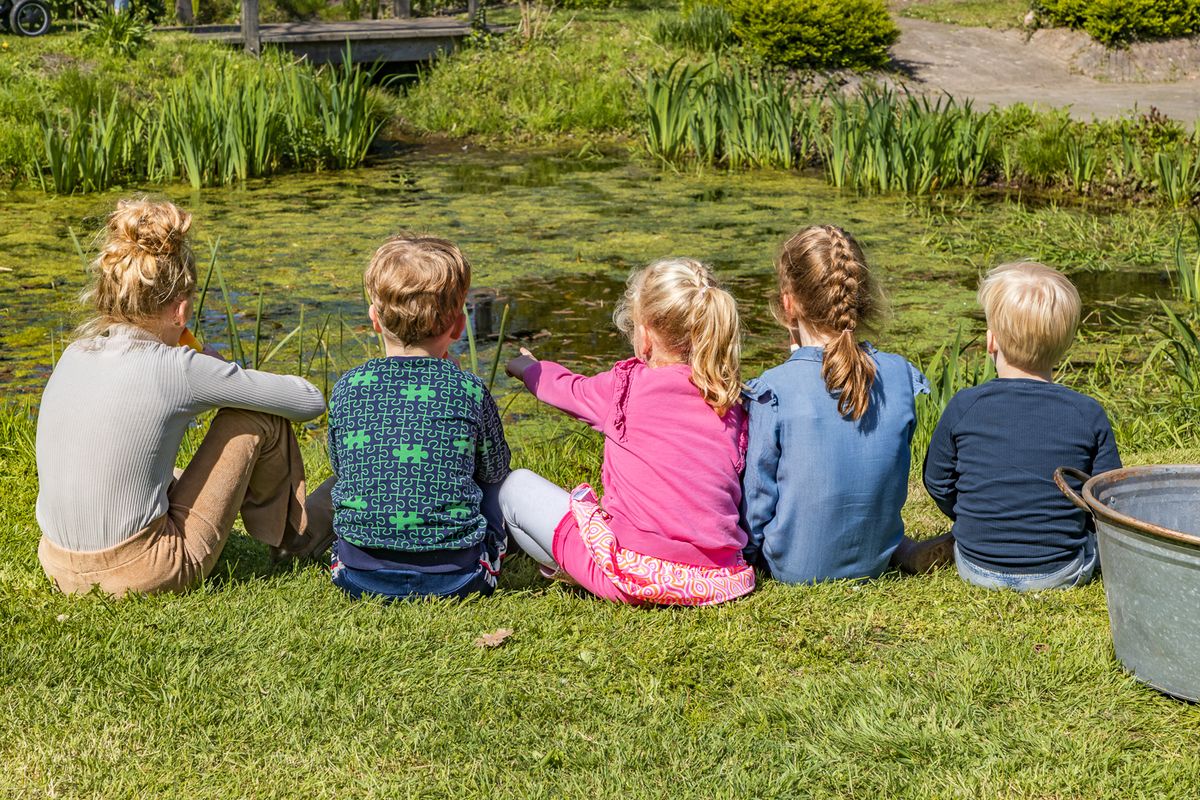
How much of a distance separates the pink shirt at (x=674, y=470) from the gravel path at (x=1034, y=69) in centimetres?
993

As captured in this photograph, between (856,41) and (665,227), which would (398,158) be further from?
(856,41)

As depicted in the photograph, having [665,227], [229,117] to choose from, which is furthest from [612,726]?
[229,117]

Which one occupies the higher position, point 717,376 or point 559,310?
point 717,376

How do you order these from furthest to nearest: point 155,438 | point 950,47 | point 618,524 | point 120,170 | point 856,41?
point 950,47 → point 856,41 → point 120,170 → point 618,524 → point 155,438

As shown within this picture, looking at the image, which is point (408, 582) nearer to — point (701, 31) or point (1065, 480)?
point (1065, 480)

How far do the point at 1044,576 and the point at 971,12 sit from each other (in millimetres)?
16788

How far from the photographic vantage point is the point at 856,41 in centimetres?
1275

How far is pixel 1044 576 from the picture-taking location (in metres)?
3.01

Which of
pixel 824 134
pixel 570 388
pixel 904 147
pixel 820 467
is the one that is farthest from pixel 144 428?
pixel 824 134

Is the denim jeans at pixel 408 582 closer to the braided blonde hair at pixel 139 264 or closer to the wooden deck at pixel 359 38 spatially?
the braided blonde hair at pixel 139 264

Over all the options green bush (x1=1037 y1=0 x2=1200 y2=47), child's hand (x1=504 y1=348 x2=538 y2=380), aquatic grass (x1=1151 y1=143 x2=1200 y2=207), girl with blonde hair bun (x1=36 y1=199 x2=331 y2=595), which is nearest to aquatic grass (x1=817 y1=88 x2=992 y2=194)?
aquatic grass (x1=1151 y1=143 x2=1200 y2=207)

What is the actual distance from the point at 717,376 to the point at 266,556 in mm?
1332

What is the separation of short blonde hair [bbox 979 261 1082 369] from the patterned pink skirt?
0.85 metres

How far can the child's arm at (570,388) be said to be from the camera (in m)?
3.06
